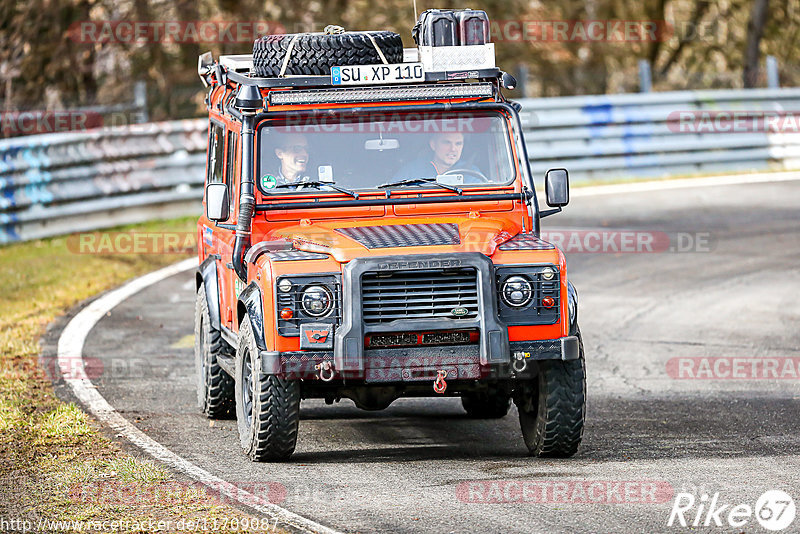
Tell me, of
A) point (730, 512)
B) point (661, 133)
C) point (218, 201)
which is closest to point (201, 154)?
point (661, 133)

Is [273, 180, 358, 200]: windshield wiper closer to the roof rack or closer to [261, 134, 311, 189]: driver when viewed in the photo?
[261, 134, 311, 189]: driver

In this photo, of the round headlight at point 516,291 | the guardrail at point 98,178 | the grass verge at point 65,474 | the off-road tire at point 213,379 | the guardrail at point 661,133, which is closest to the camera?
the grass verge at point 65,474

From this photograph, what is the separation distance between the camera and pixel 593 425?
357 inches

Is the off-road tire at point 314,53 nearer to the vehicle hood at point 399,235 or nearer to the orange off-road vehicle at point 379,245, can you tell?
the orange off-road vehicle at point 379,245

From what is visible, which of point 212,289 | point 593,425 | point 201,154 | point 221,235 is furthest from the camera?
point 201,154

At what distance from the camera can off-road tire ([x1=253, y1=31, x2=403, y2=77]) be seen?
8641 mm

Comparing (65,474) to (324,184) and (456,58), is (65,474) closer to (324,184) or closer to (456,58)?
(324,184)

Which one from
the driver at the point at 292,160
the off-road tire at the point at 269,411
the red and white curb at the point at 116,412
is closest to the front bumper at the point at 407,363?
the off-road tire at the point at 269,411

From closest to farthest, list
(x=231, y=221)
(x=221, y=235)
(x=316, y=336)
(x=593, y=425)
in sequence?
(x=316, y=336) → (x=231, y=221) → (x=593, y=425) → (x=221, y=235)

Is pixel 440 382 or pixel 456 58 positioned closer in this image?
pixel 440 382

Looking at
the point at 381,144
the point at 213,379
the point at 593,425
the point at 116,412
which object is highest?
the point at 381,144

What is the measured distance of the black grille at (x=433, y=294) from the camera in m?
7.51

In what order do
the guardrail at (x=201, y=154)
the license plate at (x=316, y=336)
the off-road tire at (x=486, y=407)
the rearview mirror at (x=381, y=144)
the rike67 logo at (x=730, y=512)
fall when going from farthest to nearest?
the guardrail at (x=201, y=154)
the off-road tire at (x=486, y=407)
the rearview mirror at (x=381, y=144)
the license plate at (x=316, y=336)
the rike67 logo at (x=730, y=512)

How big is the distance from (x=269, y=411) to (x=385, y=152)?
1.90 m
